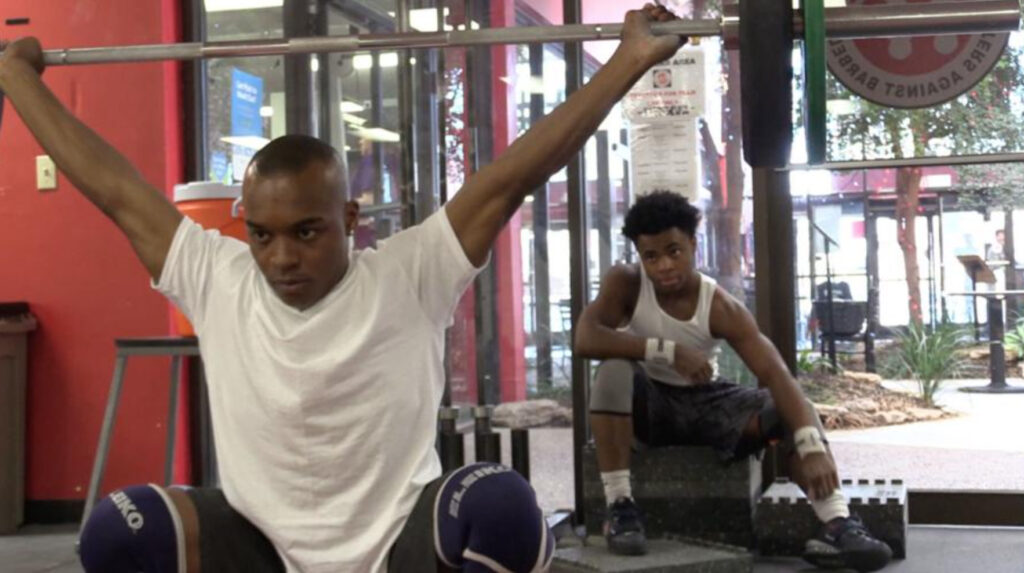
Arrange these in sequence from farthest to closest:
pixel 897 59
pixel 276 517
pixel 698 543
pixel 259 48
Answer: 1. pixel 698 543
2. pixel 897 59
3. pixel 259 48
4. pixel 276 517

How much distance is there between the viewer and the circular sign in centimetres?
292

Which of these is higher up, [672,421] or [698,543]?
[672,421]

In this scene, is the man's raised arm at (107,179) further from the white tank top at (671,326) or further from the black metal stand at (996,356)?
the black metal stand at (996,356)

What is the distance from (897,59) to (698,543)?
4.07 feet

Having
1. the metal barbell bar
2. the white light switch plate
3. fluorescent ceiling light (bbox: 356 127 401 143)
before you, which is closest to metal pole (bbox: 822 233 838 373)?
fluorescent ceiling light (bbox: 356 127 401 143)

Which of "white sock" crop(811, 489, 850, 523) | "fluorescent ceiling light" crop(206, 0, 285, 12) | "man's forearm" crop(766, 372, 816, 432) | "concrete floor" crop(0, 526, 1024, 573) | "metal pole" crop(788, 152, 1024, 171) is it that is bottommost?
"concrete floor" crop(0, 526, 1024, 573)

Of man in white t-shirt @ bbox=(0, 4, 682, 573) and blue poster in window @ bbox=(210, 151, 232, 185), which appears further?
blue poster in window @ bbox=(210, 151, 232, 185)

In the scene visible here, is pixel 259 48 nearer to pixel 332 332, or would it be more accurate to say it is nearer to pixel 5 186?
pixel 332 332

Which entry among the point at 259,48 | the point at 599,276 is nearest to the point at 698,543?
the point at 599,276

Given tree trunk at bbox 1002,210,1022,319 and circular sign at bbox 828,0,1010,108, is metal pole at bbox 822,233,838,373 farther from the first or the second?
circular sign at bbox 828,0,1010,108

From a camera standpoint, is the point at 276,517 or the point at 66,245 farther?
the point at 66,245

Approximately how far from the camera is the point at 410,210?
3559 millimetres

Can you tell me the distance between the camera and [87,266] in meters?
4.11

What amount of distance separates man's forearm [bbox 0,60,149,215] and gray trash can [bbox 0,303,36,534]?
2417 mm
